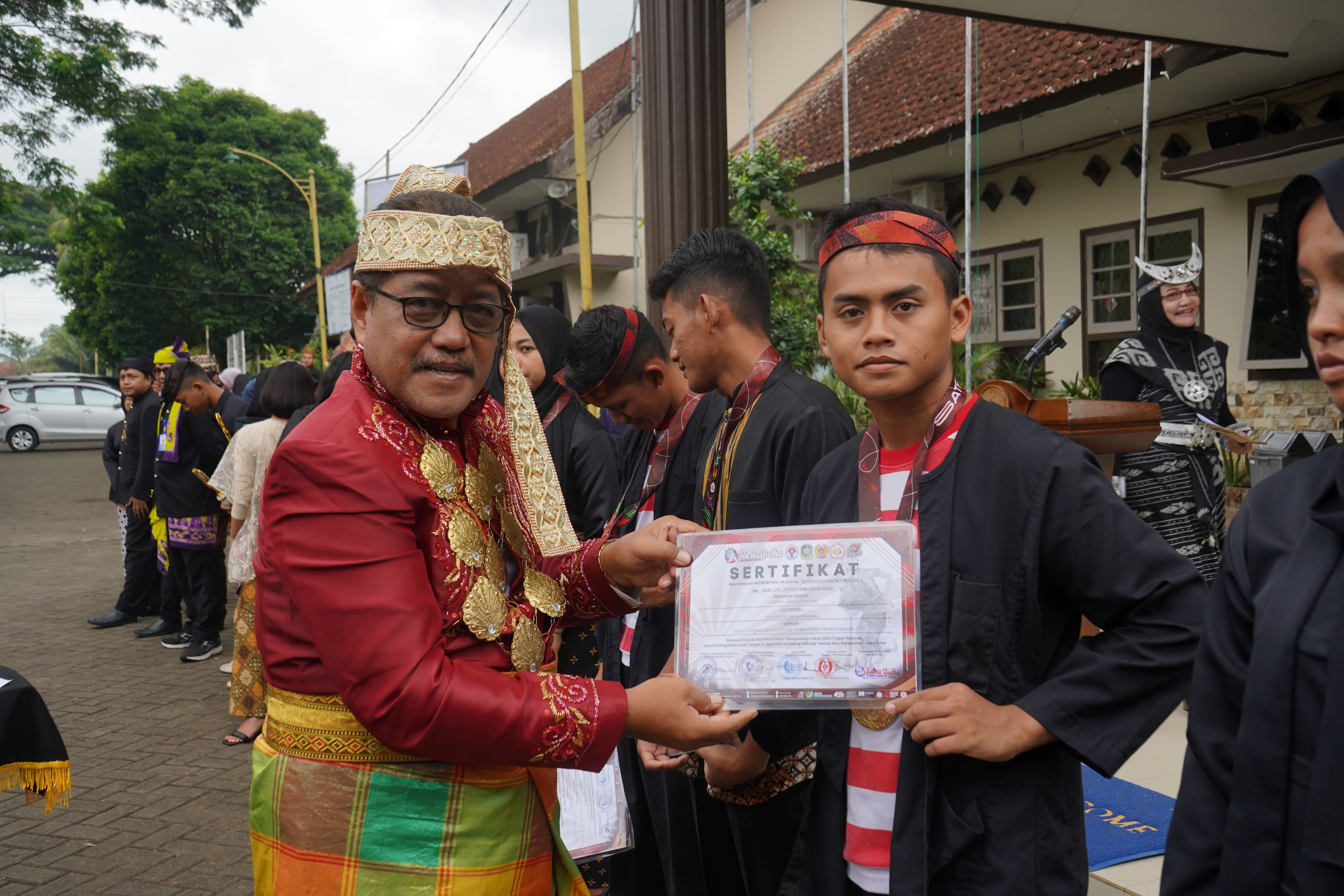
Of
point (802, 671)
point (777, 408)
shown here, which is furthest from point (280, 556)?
point (777, 408)

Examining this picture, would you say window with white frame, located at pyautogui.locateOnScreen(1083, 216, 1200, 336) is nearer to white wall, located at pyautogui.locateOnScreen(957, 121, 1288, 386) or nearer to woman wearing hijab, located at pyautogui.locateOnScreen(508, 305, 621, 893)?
white wall, located at pyautogui.locateOnScreen(957, 121, 1288, 386)

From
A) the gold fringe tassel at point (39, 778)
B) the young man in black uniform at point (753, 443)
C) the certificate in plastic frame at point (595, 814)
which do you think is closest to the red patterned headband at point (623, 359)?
the young man in black uniform at point (753, 443)

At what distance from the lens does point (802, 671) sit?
1758 millimetres

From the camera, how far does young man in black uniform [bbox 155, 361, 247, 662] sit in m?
8.17

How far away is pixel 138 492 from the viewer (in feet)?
28.8

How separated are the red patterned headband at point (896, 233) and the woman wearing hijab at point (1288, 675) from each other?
80 centimetres

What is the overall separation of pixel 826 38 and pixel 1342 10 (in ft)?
37.1

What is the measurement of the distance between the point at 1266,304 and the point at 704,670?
9.05 meters

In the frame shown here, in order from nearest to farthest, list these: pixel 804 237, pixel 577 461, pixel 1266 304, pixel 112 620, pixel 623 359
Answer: pixel 623 359
pixel 577 461
pixel 1266 304
pixel 112 620
pixel 804 237

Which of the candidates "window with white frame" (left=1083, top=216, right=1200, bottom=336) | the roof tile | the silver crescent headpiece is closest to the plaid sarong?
the silver crescent headpiece

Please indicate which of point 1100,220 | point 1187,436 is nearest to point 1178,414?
point 1187,436

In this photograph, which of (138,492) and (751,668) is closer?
(751,668)

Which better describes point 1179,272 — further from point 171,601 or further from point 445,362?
point 171,601

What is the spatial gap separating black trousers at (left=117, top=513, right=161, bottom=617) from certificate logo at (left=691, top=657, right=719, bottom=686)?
887 centimetres
